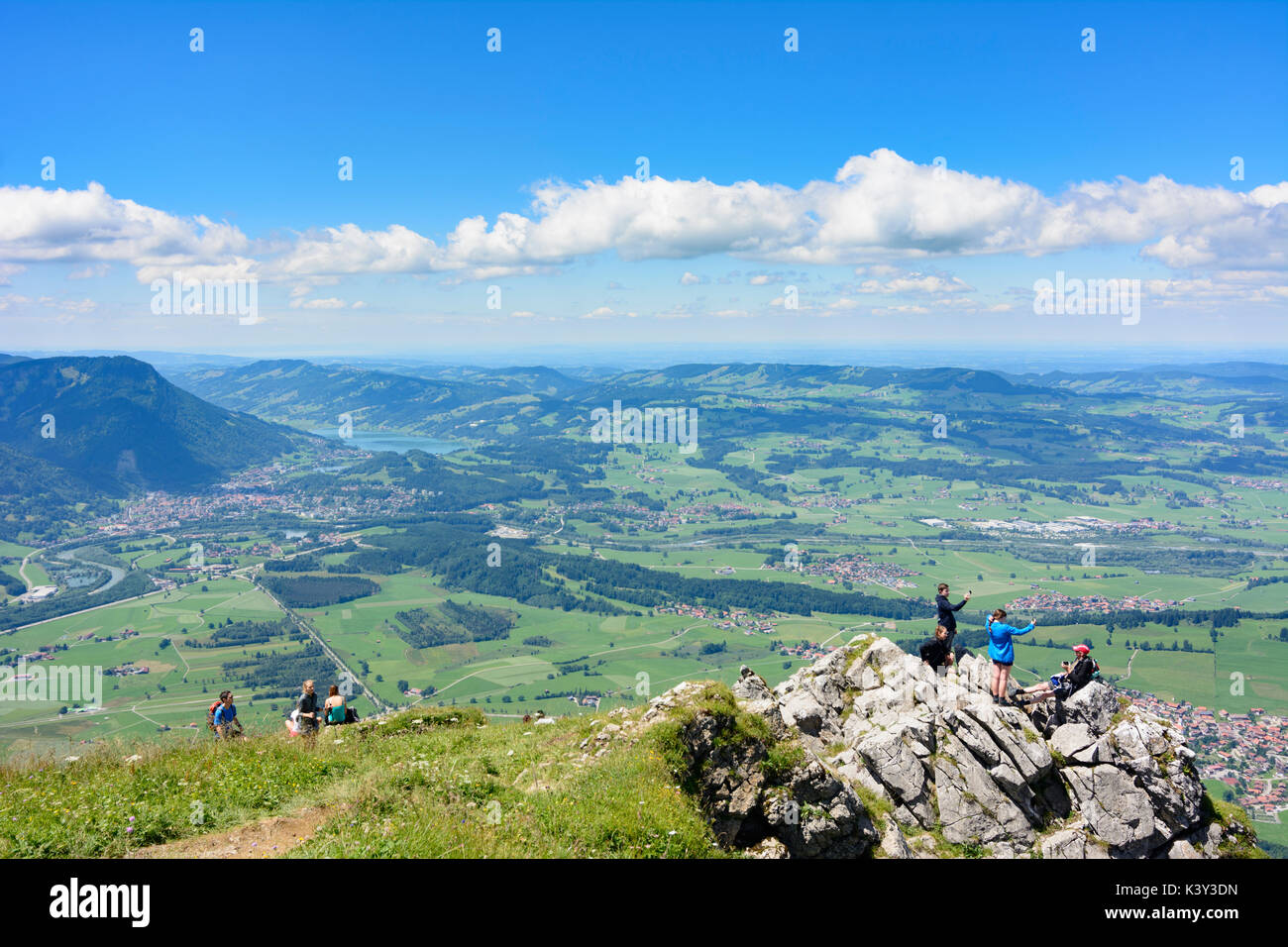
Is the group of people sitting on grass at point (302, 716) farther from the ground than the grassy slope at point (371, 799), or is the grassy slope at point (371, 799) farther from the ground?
the grassy slope at point (371, 799)

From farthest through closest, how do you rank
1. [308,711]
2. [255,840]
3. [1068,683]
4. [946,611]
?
[946,611] → [1068,683] → [308,711] → [255,840]

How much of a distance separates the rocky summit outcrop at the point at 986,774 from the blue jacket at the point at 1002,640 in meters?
1.63

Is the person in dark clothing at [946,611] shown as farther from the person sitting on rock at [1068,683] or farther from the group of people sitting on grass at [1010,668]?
the person sitting on rock at [1068,683]

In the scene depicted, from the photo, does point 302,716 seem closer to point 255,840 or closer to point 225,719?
point 225,719

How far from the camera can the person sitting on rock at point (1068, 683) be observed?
2020cm

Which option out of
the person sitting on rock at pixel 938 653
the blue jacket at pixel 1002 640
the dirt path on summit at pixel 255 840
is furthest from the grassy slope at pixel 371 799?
the person sitting on rock at pixel 938 653

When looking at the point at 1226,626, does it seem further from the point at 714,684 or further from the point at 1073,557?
the point at 714,684

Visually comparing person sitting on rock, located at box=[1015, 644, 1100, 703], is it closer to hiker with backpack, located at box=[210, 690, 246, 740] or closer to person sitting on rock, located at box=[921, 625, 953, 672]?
person sitting on rock, located at box=[921, 625, 953, 672]

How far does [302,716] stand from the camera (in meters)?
16.5

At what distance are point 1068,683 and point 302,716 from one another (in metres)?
23.4

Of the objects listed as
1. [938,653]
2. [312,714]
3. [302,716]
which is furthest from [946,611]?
[302,716]

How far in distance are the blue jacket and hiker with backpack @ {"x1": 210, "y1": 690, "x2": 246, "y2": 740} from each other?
21.1 meters

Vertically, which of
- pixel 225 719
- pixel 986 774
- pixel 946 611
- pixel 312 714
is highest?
pixel 946 611
